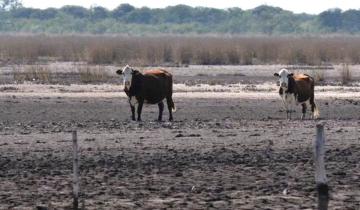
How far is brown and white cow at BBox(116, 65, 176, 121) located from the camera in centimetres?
2628

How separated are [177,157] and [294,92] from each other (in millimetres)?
9172

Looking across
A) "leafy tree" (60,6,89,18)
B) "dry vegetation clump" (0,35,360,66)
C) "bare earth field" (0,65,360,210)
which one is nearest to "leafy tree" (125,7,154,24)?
"leafy tree" (60,6,89,18)

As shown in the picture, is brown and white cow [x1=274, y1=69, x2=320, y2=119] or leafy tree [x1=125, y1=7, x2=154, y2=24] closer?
brown and white cow [x1=274, y1=69, x2=320, y2=119]

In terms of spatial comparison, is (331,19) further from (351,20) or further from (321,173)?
(321,173)

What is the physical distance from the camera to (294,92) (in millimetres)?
27391

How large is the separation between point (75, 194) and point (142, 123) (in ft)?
35.6

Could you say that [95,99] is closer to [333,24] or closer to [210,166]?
[210,166]

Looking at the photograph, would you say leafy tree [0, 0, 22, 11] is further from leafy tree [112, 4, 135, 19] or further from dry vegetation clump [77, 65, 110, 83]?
dry vegetation clump [77, 65, 110, 83]

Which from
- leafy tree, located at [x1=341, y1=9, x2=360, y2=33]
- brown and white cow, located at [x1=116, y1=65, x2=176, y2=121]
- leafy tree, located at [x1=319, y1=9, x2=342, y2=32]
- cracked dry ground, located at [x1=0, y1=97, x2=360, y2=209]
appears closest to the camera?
cracked dry ground, located at [x1=0, y1=97, x2=360, y2=209]

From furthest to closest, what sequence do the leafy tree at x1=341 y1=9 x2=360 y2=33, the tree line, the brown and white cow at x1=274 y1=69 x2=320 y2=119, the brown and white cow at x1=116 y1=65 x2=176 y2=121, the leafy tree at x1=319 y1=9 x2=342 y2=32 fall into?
the leafy tree at x1=319 y1=9 x2=342 y2=32 → the leafy tree at x1=341 y1=9 x2=360 y2=33 → the tree line → the brown and white cow at x1=274 y1=69 x2=320 y2=119 → the brown and white cow at x1=116 y1=65 x2=176 y2=121

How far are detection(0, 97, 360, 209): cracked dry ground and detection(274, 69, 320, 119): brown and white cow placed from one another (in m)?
0.58

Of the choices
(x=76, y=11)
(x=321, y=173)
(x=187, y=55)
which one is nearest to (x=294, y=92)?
(x=321, y=173)

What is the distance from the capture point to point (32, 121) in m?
25.9

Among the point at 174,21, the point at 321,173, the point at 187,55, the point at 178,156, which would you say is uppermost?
the point at 321,173
